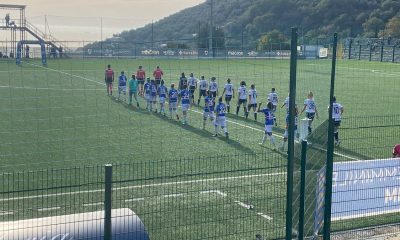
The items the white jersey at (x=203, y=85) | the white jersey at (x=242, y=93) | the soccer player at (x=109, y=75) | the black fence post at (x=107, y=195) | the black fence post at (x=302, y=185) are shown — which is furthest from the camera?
the soccer player at (x=109, y=75)

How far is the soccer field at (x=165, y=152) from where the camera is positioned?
10.3m

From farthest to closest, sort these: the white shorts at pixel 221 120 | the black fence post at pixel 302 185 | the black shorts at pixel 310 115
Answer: the white shorts at pixel 221 120 → the black shorts at pixel 310 115 → the black fence post at pixel 302 185

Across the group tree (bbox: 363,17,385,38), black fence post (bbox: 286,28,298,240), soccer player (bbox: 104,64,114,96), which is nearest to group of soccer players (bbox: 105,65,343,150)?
soccer player (bbox: 104,64,114,96)

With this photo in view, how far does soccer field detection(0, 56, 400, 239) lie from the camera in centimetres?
1031

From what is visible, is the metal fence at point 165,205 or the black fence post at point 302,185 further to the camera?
the black fence post at point 302,185

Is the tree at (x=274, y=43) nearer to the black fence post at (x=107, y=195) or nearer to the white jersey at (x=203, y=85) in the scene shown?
the black fence post at (x=107, y=195)

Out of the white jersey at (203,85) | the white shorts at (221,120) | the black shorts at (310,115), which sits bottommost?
the white shorts at (221,120)

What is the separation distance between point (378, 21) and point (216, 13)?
124ft

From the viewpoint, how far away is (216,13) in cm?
9969

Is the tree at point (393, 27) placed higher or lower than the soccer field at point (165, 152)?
higher

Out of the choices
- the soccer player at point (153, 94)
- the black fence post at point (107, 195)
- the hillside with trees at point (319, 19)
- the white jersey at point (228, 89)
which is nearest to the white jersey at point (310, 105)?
the white jersey at point (228, 89)

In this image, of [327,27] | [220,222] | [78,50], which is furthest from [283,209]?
[327,27]

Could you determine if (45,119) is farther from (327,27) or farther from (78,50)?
(327,27)

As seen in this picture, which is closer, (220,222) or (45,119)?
(220,222)
